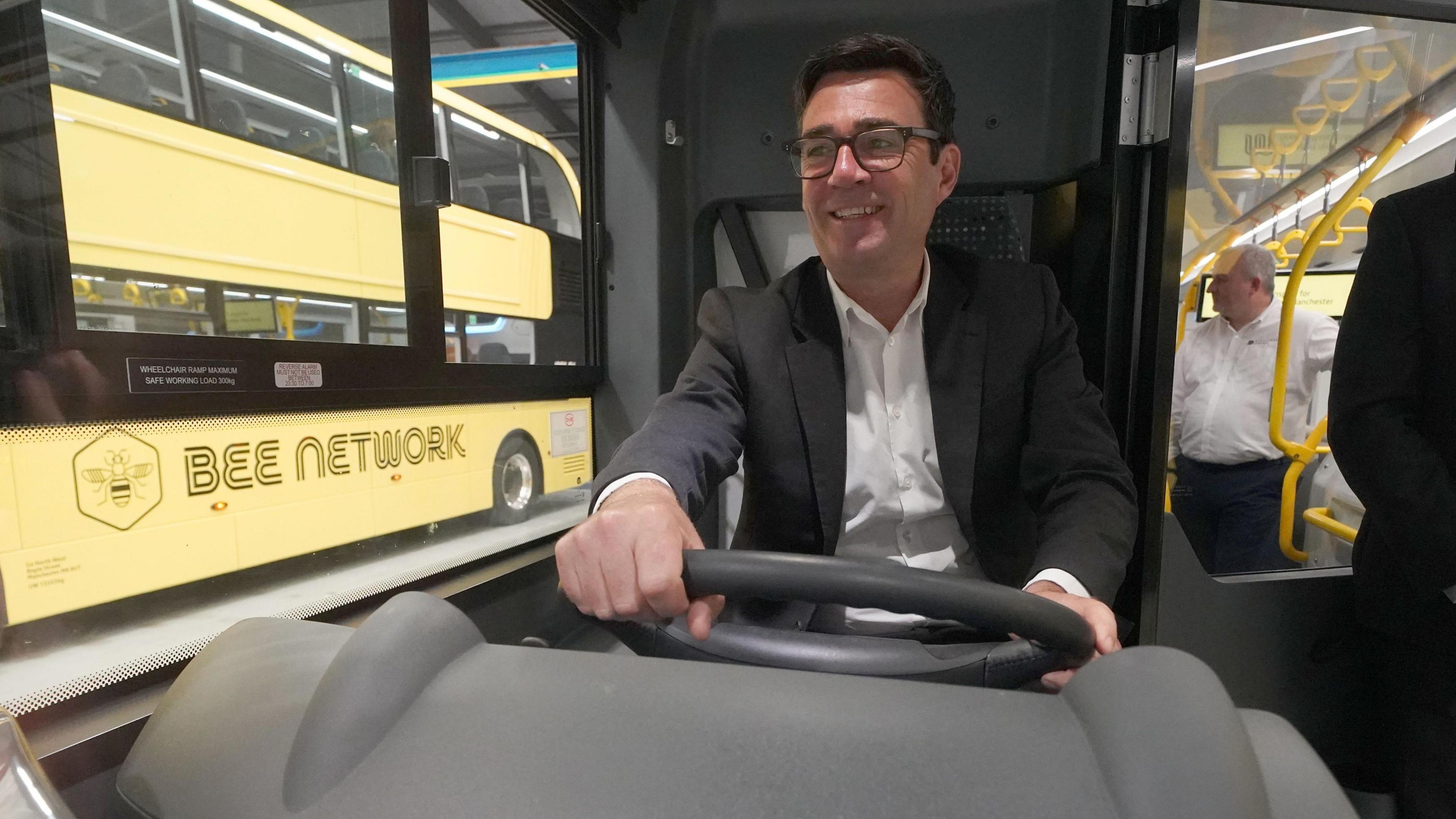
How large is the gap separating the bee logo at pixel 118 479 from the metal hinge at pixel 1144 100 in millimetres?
2314

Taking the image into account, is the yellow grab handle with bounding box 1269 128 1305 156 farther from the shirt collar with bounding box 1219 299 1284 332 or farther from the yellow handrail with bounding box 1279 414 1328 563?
the yellow handrail with bounding box 1279 414 1328 563

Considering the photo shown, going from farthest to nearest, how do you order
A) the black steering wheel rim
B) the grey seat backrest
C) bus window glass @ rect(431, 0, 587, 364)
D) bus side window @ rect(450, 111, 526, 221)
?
bus side window @ rect(450, 111, 526, 221)
bus window glass @ rect(431, 0, 587, 364)
the grey seat backrest
the black steering wheel rim

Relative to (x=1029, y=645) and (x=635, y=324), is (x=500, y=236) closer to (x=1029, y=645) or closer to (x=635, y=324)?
(x=635, y=324)

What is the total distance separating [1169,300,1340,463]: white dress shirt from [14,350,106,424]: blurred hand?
2862 millimetres

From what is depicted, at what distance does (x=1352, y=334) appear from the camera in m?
1.44

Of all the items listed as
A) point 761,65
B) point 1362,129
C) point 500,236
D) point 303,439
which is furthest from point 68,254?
point 1362,129

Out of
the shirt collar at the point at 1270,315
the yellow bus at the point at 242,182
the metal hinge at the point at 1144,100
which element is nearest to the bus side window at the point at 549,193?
the yellow bus at the point at 242,182

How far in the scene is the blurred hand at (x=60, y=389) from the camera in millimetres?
1199

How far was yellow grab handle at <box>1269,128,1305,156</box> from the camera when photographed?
211 centimetres

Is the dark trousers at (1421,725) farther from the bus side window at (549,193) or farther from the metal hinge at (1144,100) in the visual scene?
the bus side window at (549,193)

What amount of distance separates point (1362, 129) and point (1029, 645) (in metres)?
2.40

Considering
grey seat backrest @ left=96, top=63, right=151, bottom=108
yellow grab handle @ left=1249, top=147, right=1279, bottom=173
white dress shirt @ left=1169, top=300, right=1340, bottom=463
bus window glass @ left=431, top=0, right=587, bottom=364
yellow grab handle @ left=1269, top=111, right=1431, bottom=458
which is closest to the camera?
grey seat backrest @ left=96, top=63, right=151, bottom=108

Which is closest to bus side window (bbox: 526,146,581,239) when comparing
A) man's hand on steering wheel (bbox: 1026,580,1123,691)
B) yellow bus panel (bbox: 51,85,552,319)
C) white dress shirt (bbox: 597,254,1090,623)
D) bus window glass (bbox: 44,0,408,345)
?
yellow bus panel (bbox: 51,85,552,319)

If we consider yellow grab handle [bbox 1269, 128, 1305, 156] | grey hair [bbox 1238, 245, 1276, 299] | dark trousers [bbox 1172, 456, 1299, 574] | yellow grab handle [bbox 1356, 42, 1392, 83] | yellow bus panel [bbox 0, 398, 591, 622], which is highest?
yellow grab handle [bbox 1356, 42, 1392, 83]
